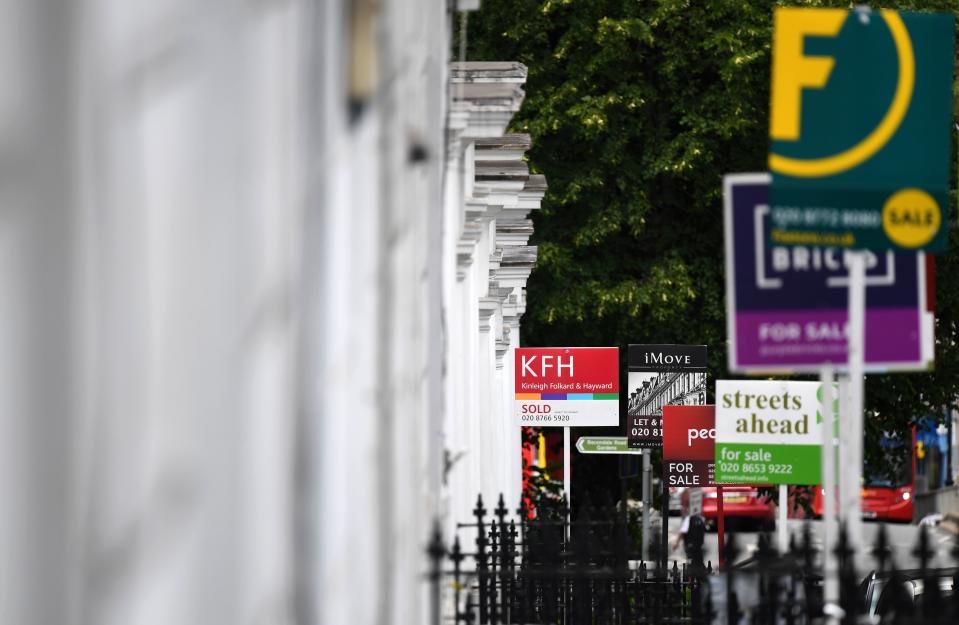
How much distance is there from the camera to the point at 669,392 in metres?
22.7

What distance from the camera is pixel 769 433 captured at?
17.9 meters

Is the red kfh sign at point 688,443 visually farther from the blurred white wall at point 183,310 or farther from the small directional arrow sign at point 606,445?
the blurred white wall at point 183,310

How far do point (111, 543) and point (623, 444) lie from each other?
22773mm

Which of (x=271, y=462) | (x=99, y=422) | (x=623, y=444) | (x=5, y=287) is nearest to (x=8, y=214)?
(x=5, y=287)

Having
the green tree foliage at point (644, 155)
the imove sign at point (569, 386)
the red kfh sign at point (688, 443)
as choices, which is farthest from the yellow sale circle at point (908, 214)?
the green tree foliage at point (644, 155)

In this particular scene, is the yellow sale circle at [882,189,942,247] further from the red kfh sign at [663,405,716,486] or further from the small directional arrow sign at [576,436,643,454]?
the small directional arrow sign at [576,436,643,454]

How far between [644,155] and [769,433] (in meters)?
10.4

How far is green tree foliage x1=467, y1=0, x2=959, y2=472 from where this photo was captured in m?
27.2

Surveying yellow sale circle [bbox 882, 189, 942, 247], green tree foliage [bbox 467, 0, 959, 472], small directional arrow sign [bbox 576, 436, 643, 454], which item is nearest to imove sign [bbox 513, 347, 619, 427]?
small directional arrow sign [bbox 576, 436, 643, 454]

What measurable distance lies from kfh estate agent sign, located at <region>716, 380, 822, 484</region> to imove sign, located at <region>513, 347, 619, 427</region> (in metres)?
5.09

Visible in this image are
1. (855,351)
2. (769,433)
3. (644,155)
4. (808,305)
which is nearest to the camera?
(855,351)

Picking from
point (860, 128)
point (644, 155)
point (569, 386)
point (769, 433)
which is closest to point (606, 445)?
point (569, 386)

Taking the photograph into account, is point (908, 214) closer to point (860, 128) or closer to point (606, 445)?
point (860, 128)

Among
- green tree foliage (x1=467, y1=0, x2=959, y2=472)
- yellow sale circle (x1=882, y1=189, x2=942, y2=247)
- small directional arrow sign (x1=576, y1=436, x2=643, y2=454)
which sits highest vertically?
green tree foliage (x1=467, y1=0, x2=959, y2=472)
